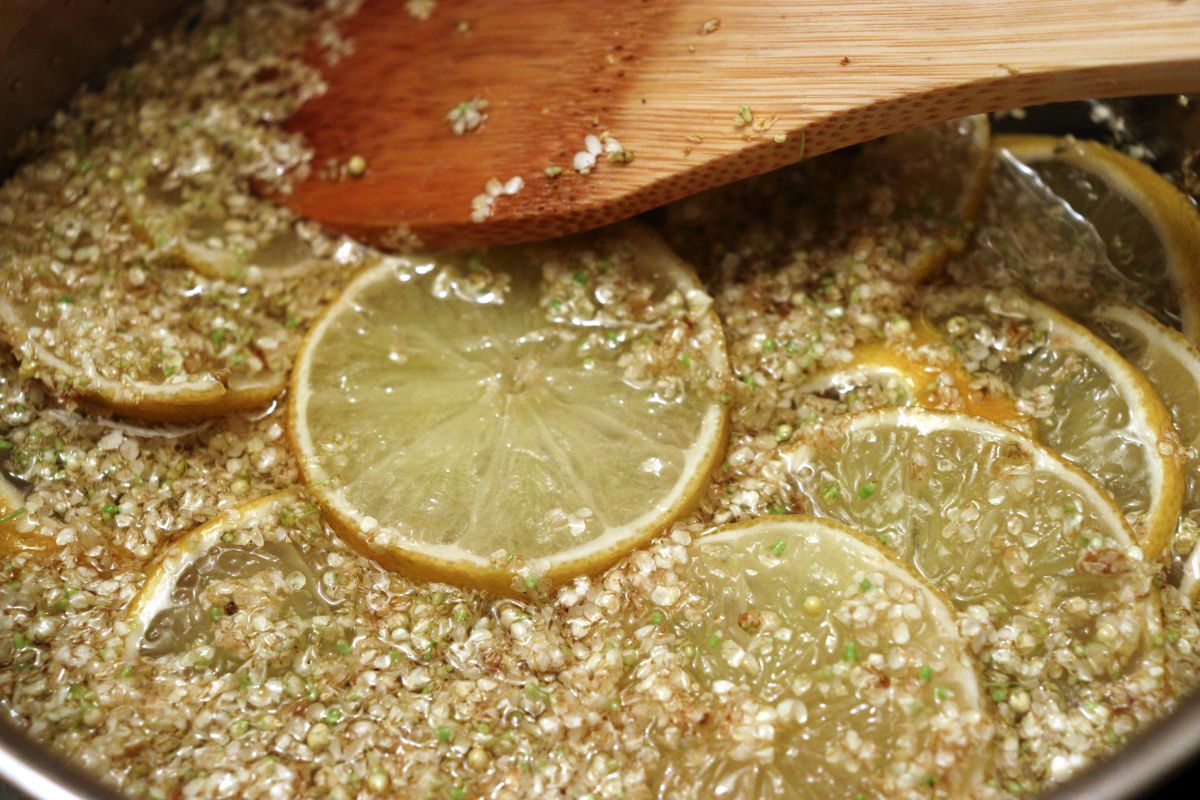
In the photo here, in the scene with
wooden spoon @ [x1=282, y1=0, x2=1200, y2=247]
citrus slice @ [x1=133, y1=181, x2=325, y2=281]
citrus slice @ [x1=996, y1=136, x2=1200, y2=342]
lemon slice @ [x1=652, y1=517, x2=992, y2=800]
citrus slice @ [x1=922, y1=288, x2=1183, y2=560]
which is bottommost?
lemon slice @ [x1=652, y1=517, x2=992, y2=800]

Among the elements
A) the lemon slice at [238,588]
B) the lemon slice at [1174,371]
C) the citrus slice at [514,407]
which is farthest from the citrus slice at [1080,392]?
the lemon slice at [238,588]

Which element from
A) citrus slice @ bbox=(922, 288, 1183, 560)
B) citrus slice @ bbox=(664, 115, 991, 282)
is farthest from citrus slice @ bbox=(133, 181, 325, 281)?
citrus slice @ bbox=(922, 288, 1183, 560)

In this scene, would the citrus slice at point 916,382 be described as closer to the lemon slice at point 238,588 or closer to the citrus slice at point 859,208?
the citrus slice at point 859,208

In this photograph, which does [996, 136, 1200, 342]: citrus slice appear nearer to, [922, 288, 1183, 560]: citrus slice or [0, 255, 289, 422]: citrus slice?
[922, 288, 1183, 560]: citrus slice

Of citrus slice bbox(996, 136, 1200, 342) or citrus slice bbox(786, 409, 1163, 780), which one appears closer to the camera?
citrus slice bbox(786, 409, 1163, 780)

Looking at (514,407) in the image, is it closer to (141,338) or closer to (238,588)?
(238,588)

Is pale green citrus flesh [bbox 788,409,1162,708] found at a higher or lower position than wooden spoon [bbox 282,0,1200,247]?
lower
